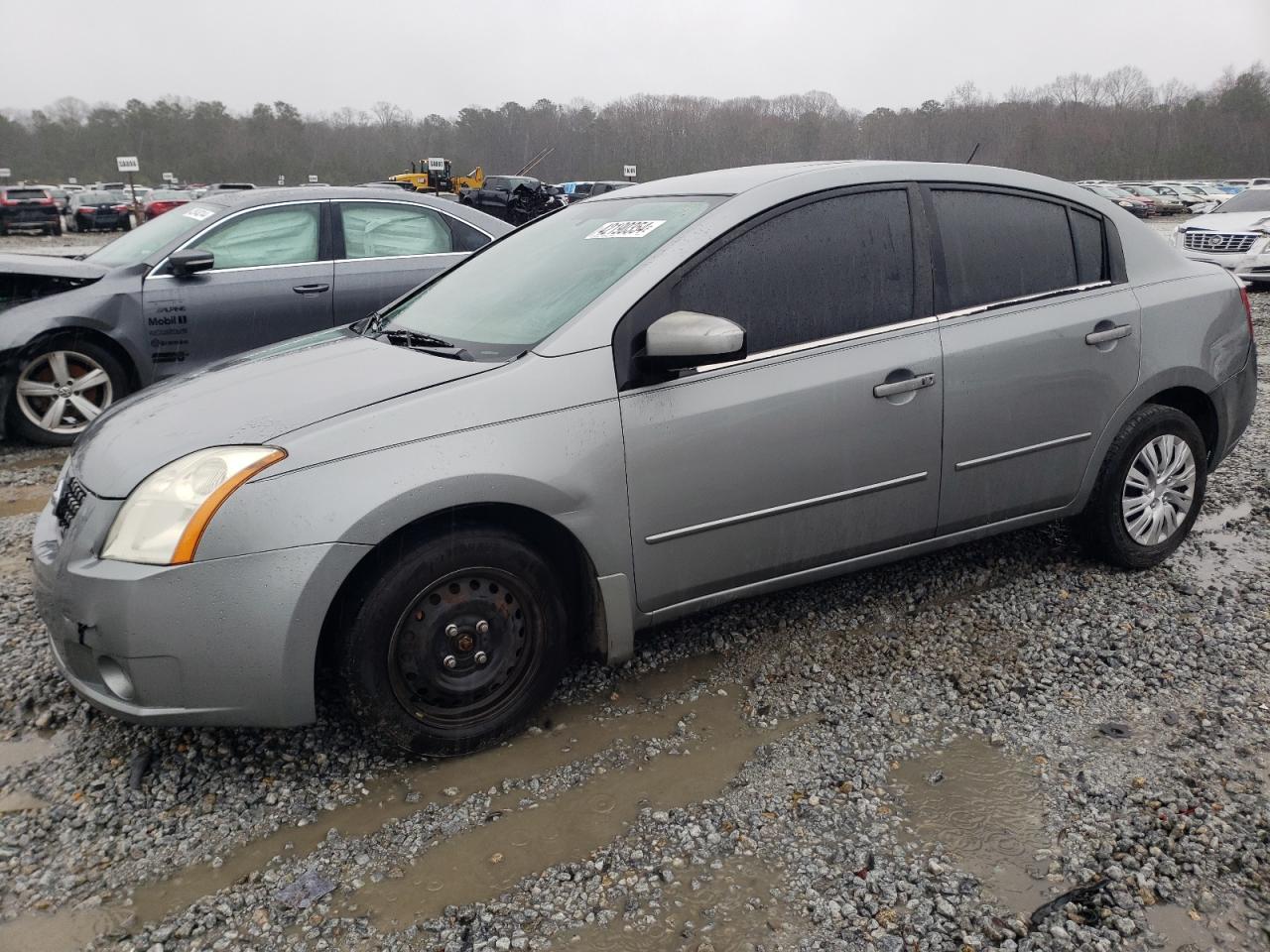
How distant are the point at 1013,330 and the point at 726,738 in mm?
1783

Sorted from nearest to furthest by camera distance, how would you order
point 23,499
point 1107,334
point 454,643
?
1. point 454,643
2. point 1107,334
3. point 23,499

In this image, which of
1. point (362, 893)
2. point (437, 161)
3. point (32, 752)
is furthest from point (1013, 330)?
point (437, 161)

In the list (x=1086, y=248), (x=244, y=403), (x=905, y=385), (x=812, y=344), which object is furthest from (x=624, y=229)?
(x=1086, y=248)

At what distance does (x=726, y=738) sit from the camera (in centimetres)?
283

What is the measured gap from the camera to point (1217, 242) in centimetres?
1423

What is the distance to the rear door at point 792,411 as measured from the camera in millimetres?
2818

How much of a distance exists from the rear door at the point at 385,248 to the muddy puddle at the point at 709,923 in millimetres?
4910

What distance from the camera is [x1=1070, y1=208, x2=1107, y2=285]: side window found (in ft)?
11.9

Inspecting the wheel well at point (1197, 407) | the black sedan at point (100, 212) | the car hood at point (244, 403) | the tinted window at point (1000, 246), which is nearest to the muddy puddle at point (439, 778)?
the car hood at point (244, 403)

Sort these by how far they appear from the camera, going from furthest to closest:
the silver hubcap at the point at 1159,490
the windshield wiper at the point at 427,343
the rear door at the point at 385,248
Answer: the rear door at the point at 385,248 → the silver hubcap at the point at 1159,490 → the windshield wiper at the point at 427,343

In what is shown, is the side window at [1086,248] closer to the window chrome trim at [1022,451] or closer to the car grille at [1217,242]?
the window chrome trim at [1022,451]

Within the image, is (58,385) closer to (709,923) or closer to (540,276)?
(540,276)

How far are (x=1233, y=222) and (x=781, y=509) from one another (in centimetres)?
1486

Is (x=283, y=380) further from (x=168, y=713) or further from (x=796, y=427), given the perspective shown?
(x=796, y=427)
